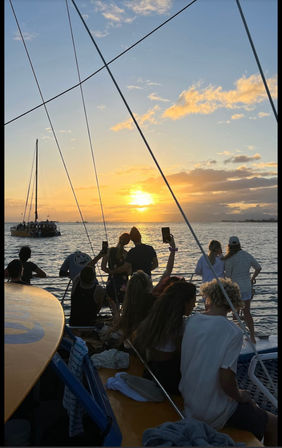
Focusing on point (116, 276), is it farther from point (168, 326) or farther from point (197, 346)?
point (197, 346)

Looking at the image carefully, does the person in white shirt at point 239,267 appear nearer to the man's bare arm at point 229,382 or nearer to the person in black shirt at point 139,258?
the person in black shirt at point 139,258

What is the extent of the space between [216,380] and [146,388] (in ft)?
2.60

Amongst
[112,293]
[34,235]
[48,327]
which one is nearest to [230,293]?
[48,327]

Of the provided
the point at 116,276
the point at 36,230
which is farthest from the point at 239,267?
the point at 36,230

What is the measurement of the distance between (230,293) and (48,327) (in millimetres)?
1384

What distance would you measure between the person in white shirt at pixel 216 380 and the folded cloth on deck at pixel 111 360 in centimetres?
111

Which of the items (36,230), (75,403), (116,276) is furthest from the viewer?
(36,230)

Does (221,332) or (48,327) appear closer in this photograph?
(48,327)

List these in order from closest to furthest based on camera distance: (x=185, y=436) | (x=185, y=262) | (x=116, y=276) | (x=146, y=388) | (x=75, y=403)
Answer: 1. (x=185, y=436)
2. (x=75, y=403)
3. (x=146, y=388)
4. (x=116, y=276)
5. (x=185, y=262)

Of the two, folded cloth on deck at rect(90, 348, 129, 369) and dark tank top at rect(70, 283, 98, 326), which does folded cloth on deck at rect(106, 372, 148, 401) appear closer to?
folded cloth on deck at rect(90, 348, 129, 369)

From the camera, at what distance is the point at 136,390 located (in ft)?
10.3

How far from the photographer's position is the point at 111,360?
380 cm

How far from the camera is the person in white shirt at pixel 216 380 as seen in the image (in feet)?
8.32
